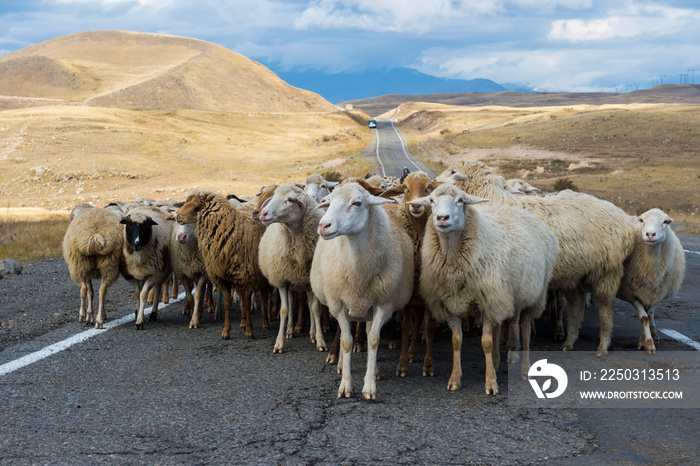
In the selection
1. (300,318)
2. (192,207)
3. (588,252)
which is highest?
(192,207)

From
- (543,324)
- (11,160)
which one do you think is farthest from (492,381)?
(11,160)

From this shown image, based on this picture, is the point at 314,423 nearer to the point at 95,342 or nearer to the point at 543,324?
the point at 95,342

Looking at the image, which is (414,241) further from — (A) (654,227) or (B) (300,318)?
(A) (654,227)

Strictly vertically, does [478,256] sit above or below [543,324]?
above

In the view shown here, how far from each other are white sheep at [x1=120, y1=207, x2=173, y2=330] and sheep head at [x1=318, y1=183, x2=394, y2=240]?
12.8 ft

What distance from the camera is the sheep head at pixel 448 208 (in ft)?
20.2

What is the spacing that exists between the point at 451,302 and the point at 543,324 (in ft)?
13.4

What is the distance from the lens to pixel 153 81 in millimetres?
102062

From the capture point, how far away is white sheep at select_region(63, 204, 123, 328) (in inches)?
364

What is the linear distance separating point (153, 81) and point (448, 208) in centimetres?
10389

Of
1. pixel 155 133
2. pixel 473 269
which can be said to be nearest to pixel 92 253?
pixel 473 269

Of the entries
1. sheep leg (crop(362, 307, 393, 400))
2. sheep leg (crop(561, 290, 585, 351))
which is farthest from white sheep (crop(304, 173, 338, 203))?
sheep leg (crop(561, 290, 585, 351))

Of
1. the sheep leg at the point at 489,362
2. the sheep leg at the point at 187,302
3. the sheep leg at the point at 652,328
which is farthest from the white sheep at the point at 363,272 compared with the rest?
the sheep leg at the point at 187,302

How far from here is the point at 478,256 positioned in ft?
21.4
